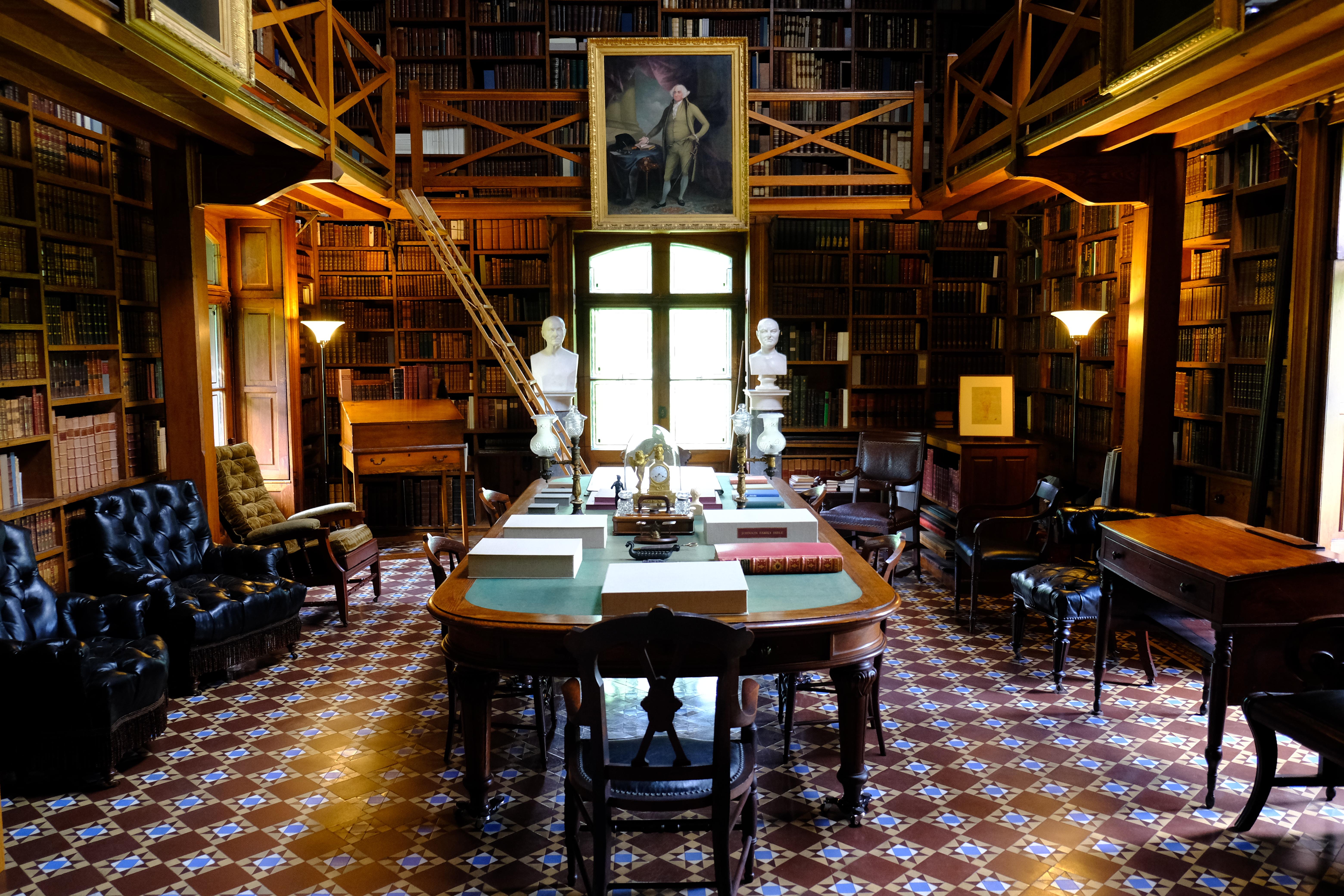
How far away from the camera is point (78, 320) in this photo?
509 cm

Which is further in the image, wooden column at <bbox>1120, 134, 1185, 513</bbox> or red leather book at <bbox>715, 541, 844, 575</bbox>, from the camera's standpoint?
wooden column at <bbox>1120, 134, 1185, 513</bbox>

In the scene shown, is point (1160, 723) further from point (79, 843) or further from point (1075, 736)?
point (79, 843)

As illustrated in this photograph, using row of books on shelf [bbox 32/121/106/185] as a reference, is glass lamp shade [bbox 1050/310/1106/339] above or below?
below

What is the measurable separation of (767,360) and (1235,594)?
11.9ft

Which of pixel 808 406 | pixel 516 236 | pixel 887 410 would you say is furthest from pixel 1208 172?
pixel 516 236

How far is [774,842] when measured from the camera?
3.10 metres

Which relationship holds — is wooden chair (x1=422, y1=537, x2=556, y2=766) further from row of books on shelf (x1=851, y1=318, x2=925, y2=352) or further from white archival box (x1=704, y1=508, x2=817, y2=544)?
row of books on shelf (x1=851, y1=318, x2=925, y2=352)

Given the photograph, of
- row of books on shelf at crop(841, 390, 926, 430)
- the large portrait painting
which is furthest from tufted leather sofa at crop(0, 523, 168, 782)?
row of books on shelf at crop(841, 390, 926, 430)

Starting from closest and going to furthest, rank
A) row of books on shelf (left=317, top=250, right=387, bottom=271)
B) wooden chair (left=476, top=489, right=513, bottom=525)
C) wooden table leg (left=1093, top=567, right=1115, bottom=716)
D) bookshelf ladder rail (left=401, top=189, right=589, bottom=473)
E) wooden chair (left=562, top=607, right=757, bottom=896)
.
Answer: wooden chair (left=562, top=607, right=757, bottom=896), wooden table leg (left=1093, top=567, right=1115, bottom=716), wooden chair (left=476, top=489, right=513, bottom=525), bookshelf ladder rail (left=401, top=189, right=589, bottom=473), row of books on shelf (left=317, top=250, right=387, bottom=271)

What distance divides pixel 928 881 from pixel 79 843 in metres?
2.75

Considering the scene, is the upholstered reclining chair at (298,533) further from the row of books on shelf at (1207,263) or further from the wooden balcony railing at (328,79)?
the row of books on shelf at (1207,263)

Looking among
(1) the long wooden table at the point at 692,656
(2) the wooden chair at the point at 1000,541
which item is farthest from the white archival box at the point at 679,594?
(2) the wooden chair at the point at 1000,541

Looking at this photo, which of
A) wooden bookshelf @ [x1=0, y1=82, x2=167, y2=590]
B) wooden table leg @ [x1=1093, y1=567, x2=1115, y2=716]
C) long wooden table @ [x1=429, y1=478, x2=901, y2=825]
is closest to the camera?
long wooden table @ [x1=429, y1=478, x2=901, y2=825]

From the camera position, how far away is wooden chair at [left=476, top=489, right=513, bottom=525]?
186 inches
